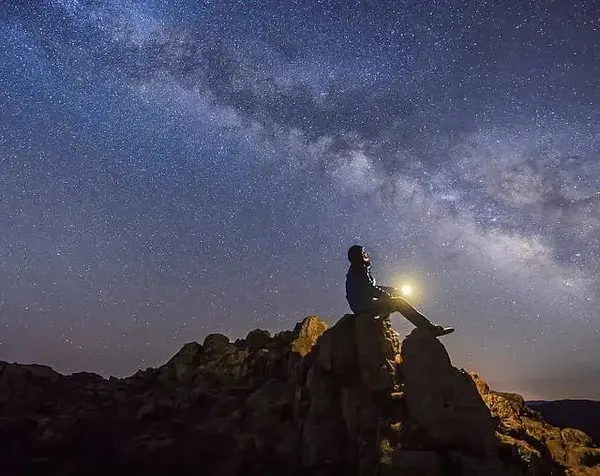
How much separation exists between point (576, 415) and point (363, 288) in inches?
3316

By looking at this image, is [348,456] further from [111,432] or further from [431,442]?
[111,432]

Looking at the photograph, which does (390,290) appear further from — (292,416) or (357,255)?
(292,416)

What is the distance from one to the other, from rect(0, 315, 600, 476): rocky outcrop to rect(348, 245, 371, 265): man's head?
295 cm

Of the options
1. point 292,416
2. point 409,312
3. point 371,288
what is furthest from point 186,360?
point 409,312

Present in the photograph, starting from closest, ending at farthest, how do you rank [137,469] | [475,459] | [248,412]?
[475,459] → [137,469] → [248,412]

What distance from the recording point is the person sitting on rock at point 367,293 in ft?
72.3

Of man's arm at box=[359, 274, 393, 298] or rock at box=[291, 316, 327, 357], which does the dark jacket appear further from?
rock at box=[291, 316, 327, 357]

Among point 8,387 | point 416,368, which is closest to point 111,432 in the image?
point 8,387

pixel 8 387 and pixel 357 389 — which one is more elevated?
pixel 8 387

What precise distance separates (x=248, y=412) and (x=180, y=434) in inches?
185

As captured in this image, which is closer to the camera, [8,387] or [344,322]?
[344,322]

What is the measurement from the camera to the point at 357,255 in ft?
75.4

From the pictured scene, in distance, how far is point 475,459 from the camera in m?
16.9

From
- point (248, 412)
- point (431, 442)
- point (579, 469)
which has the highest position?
point (248, 412)
